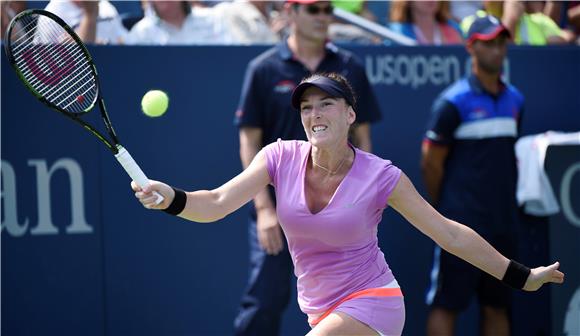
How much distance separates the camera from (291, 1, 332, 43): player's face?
20.1 feet

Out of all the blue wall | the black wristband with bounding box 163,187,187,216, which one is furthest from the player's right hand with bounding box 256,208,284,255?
the black wristband with bounding box 163,187,187,216

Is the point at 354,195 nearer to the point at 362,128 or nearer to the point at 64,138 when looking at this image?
the point at 362,128

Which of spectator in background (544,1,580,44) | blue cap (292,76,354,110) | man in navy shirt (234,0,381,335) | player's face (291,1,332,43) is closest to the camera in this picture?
blue cap (292,76,354,110)

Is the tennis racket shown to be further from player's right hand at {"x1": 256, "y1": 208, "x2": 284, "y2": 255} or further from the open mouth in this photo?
player's right hand at {"x1": 256, "y1": 208, "x2": 284, "y2": 255}

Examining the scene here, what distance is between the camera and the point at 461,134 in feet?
21.4

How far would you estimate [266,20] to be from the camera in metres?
7.80

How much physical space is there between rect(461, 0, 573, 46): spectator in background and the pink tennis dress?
3860 mm

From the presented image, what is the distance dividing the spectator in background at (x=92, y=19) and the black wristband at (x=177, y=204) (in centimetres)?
284

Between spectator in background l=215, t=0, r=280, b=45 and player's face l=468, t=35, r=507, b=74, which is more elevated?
spectator in background l=215, t=0, r=280, b=45

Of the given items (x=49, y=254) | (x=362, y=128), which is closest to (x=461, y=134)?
(x=362, y=128)

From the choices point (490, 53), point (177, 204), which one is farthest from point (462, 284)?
point (177, 204)

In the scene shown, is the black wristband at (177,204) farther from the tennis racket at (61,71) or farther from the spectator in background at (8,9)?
the spectator in background at (8,9)

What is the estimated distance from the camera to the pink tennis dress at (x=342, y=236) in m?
4.22

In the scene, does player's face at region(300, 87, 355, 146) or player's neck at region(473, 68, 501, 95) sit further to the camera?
player's neck at region(473, 68, 501, 95)
